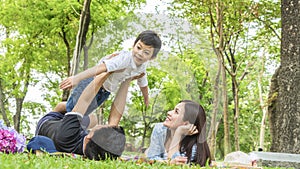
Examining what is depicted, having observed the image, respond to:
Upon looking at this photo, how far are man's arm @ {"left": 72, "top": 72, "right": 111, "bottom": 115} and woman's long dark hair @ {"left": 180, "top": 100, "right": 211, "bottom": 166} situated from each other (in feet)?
2.13

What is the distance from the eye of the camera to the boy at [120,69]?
143 inches

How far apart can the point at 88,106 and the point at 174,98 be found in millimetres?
652

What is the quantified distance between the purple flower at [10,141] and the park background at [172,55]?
70 cm

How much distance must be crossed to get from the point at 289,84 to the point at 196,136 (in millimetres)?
3940

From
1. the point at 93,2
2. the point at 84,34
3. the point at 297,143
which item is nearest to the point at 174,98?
the point at 297,143

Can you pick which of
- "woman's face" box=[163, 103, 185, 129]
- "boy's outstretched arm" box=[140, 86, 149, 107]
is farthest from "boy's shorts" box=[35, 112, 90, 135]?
"woman's face" box=[163, 103, 185, 129]

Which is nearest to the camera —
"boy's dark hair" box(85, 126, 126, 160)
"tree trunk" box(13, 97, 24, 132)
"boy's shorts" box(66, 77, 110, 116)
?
"boy's dark hair" box(85, 126, 126, 160)

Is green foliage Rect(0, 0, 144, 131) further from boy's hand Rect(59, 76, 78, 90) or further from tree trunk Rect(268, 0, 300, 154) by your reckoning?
boy's hand Rect(59, 76, 78, 90)

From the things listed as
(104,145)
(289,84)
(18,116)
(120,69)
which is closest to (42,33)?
(18,116)

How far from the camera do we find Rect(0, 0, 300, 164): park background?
12.9 ft

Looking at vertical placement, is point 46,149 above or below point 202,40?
below

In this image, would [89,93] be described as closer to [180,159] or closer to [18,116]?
[180,159]

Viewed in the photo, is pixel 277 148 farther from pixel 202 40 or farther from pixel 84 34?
pixel 84 34

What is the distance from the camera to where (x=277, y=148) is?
25.6ft
